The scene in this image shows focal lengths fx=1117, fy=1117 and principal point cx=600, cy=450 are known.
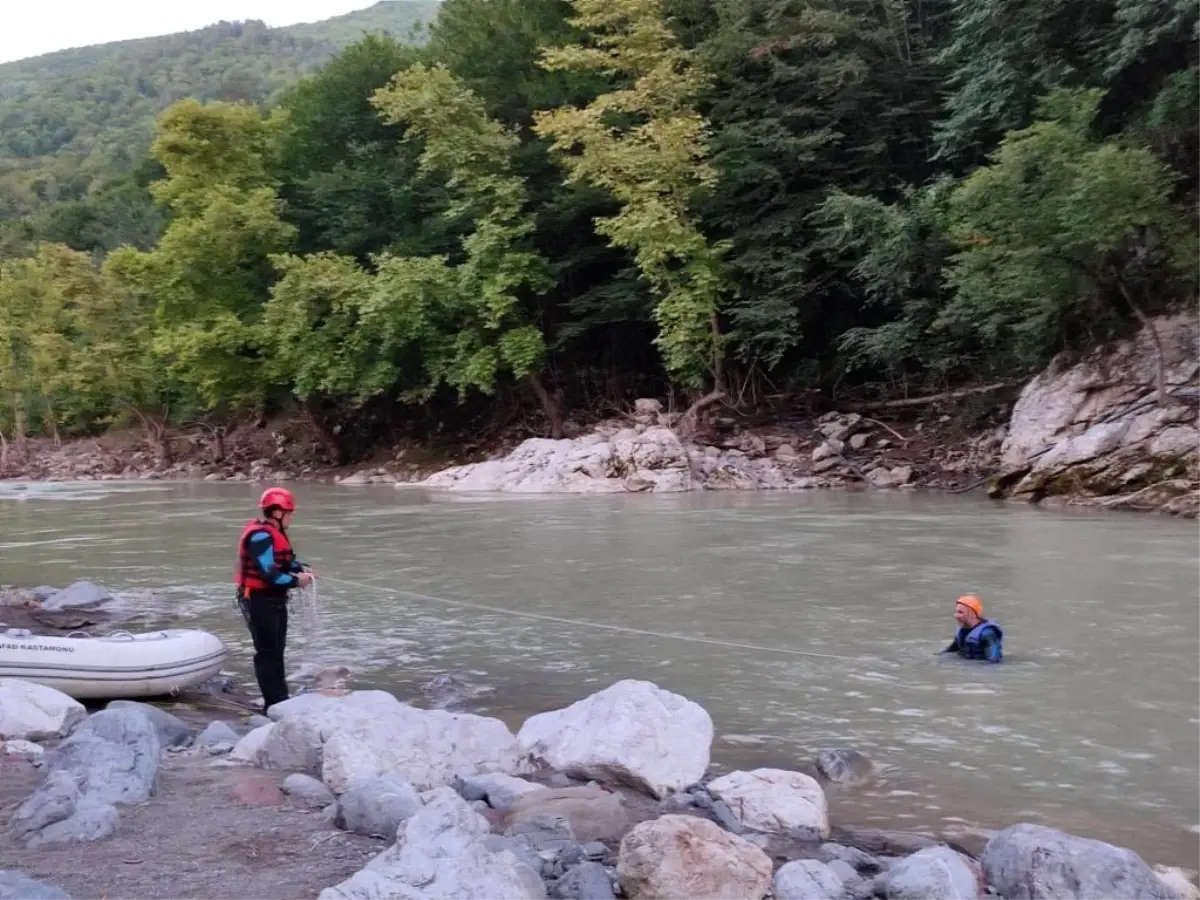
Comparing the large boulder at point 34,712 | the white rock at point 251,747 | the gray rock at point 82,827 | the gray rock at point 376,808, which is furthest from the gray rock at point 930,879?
the large boulder at point 34,712

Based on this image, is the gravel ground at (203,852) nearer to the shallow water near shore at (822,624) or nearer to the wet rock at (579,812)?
the wet rock at (579,812)

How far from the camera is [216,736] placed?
5.62 metres

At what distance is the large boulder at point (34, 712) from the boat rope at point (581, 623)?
4053 mm

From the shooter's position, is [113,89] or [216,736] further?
[113,89]

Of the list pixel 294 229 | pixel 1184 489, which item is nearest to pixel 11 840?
pixel 1184 489

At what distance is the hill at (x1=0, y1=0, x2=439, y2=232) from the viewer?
305 ft

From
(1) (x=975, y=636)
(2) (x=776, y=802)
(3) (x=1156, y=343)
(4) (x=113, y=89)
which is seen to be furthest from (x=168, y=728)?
(4) (x=113, y=89)

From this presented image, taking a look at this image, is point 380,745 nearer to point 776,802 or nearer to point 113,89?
point 776,802

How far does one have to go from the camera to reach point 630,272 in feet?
88.9

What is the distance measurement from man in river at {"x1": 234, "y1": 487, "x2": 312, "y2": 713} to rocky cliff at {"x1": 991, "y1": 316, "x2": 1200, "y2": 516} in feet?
42.0

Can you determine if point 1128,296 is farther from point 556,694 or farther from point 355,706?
point 355,706

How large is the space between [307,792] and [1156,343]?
1624 centimetres

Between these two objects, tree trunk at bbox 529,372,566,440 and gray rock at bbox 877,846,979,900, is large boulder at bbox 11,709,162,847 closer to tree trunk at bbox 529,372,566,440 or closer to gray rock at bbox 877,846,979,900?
gray rock at bbox 877,846,979,900

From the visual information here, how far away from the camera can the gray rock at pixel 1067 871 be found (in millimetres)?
3574
